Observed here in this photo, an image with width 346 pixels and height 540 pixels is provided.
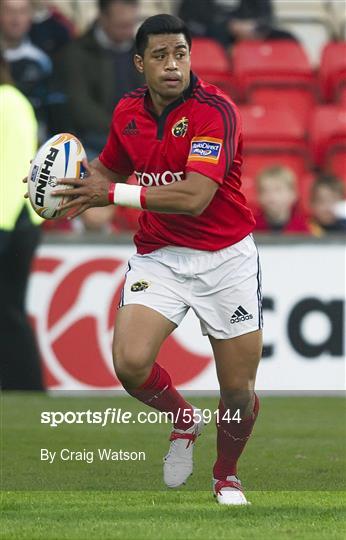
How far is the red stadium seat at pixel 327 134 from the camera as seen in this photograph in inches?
520

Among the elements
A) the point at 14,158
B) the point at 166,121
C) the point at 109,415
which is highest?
the point at 166,121

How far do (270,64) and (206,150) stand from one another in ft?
27.0

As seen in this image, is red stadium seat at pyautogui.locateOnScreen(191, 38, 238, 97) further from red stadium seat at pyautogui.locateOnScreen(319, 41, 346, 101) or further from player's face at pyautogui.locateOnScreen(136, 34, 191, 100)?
player's face at pyautogui.locateOnScreen(136, 34, 191, 100)

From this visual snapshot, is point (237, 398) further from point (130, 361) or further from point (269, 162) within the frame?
point (269, 162)

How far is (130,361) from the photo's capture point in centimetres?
603

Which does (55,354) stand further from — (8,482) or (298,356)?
(8,482)

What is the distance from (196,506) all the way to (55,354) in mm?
4750

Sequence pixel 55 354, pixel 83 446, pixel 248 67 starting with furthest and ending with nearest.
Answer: pixel 248 67
pixel 55 354
pixel 83 446

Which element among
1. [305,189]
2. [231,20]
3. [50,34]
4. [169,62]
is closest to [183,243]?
[169,62]

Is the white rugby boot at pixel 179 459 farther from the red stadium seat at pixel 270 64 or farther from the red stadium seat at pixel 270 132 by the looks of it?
the red stadium seat at pixel 270 64

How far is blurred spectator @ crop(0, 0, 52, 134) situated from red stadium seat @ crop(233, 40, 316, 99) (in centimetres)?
246

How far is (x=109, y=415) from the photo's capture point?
383 inches

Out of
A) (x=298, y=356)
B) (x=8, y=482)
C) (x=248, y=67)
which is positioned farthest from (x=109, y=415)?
(x=248, y=67)

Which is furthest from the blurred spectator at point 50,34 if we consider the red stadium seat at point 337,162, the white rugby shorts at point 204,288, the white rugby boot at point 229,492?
the white rugby boot at point 229,492
